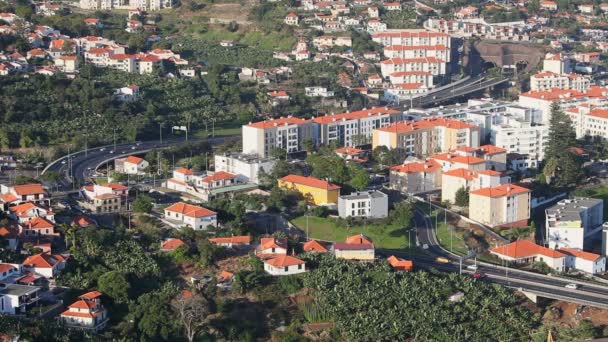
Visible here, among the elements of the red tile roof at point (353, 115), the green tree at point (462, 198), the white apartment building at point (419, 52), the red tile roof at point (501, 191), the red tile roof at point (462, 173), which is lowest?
the green tree at point (462, 198)

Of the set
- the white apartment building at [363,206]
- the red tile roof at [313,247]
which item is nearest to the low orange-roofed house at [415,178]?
the white apartment building at [363,206]

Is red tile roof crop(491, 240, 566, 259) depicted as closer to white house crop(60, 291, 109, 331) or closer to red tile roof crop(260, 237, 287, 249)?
red tile roof crop(260, 237, 287, 249)

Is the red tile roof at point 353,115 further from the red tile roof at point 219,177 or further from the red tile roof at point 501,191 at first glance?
the red tile roof at point 501,191

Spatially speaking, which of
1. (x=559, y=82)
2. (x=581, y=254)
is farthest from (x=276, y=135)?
(x=559, y=82)

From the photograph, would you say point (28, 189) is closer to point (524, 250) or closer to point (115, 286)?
point (115, 286)

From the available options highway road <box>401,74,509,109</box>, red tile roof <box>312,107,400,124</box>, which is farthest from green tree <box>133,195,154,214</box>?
highway road <box>401,74,509,109</box>
